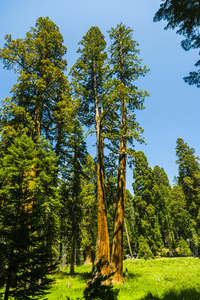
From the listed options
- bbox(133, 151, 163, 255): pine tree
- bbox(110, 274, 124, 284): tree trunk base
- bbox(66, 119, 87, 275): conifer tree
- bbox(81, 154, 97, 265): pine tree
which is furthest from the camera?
bbox(133, 151, 163, 255): pine tree

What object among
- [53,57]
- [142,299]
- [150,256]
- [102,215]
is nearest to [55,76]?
[53,57]

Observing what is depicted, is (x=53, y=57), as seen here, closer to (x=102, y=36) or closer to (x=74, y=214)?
(x=102, y=36)

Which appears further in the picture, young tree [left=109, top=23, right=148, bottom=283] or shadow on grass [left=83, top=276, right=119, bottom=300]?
young tree [left=109, top=23, right=148, bottom=283]

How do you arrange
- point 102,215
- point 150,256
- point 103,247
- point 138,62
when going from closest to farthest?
point 103,247 < point 102,215 < point 138,62 < point 150,256

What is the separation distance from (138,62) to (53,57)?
28.6ft

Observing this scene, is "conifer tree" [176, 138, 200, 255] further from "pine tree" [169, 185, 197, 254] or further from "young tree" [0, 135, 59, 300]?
"young tree" [0, 135, 59, 300]

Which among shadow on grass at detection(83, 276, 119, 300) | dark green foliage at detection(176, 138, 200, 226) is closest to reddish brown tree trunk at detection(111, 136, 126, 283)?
shadow on grass at detection(83, 276, 119, 300)

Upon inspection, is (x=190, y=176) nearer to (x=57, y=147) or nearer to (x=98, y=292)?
(x=57, y=147)

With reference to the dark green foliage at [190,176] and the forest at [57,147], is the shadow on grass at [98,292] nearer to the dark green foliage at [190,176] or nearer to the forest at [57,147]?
the forest at [57,147]

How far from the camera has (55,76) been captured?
12.9m

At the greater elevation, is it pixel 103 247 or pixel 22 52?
pixel 22 52

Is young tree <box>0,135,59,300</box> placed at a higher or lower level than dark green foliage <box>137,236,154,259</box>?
higher

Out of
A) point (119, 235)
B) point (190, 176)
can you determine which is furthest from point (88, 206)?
point (190, 176)

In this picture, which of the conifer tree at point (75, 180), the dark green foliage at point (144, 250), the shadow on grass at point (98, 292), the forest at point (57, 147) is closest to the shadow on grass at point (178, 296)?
the forest at point (57, 147)
